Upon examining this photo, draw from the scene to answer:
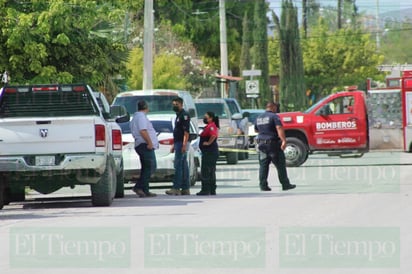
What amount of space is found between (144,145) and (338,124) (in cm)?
1314

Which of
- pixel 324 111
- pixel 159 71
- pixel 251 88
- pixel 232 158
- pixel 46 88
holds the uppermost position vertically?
pixel 159 71

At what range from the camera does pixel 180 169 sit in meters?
23.2

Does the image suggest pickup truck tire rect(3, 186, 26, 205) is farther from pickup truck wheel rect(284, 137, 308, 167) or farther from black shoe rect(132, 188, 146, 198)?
pickup truck wheel rect(284, 137, 308, 167)

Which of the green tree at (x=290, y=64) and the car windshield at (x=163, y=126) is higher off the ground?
the green tree at (x=290, y=64)

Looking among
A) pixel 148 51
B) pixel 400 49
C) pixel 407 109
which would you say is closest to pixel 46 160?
pixel 407 109

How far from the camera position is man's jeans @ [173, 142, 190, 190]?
23125 mm

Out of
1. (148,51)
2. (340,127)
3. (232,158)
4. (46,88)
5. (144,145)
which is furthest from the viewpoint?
(148,51)

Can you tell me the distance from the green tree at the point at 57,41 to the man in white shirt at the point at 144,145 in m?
5.35

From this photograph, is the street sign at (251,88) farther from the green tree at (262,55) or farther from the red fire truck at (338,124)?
the green tree at (262,55)

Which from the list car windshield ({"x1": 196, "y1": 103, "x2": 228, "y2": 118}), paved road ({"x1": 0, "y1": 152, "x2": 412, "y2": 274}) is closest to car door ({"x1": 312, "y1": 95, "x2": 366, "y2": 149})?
car windshield ({"x1": 196, "y1": 103, "x2": 228, "y2": 118})

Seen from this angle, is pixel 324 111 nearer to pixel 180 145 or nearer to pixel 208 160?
pixel 208 160

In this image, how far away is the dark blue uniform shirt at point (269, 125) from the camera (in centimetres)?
2403

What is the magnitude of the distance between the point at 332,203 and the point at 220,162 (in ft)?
67.3

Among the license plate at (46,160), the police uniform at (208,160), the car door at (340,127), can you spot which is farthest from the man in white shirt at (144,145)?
the car door at (340,127)
